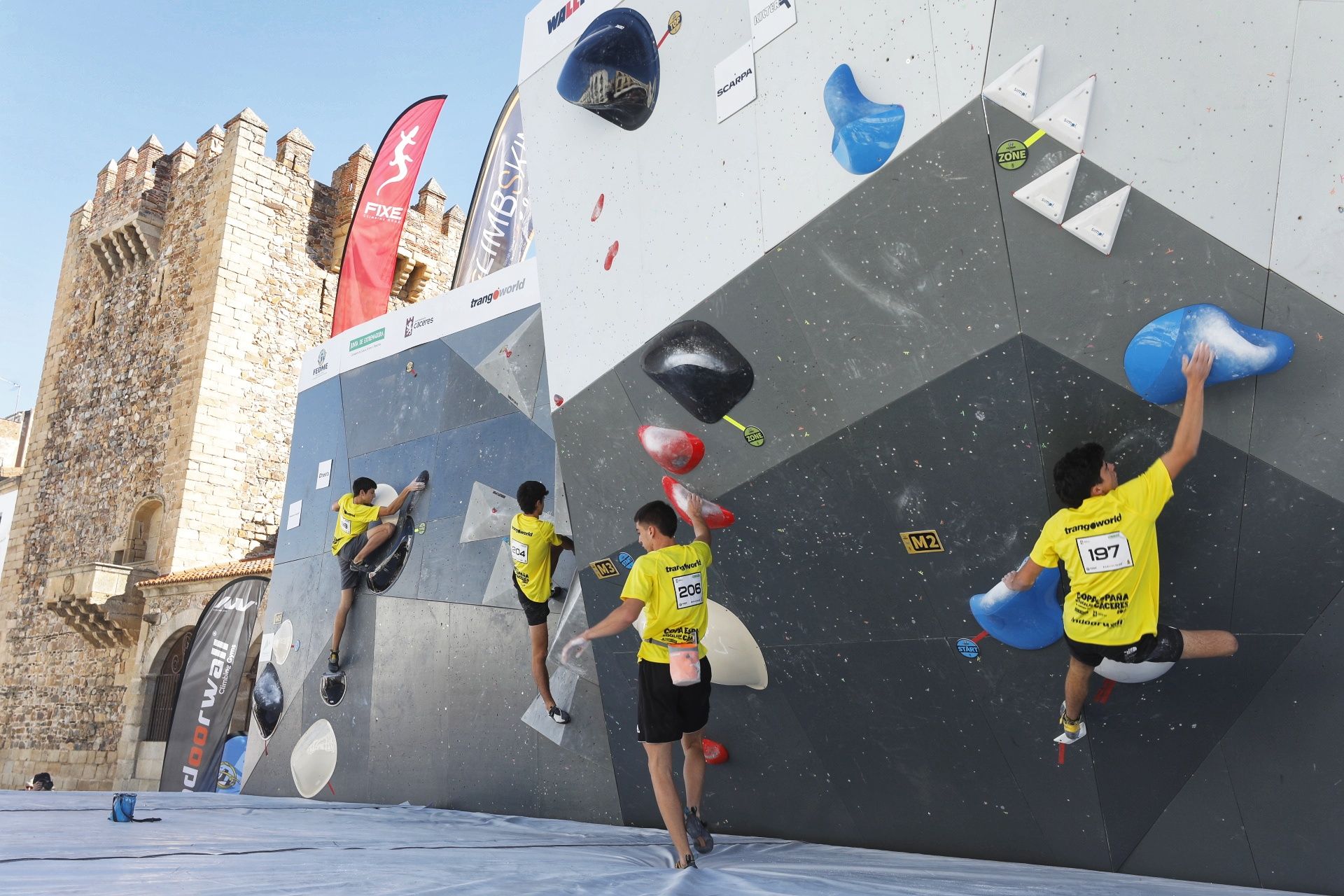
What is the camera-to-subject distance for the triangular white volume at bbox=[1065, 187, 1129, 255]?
2549 mm

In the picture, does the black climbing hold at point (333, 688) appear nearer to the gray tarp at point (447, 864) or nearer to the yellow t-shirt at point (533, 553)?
the gray tarp at point (447, 864)

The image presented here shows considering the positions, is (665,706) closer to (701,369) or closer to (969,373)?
(701,369)

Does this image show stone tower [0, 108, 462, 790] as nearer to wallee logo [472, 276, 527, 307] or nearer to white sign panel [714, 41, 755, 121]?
wallee logo [472, 276, 527, 307]

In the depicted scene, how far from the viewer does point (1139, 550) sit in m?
2.62

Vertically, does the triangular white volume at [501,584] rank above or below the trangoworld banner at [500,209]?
below

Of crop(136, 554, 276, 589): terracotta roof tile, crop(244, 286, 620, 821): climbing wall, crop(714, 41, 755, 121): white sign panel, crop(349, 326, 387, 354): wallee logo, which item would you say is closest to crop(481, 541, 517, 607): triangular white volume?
crop(244, 286, 620, 821): climbing wall

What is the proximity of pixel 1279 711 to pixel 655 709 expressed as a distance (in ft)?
6.16

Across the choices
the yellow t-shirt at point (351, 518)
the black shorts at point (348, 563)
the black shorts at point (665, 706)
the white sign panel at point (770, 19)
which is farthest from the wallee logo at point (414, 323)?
the black shorts at point (665, 706)

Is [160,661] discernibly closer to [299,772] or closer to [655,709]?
[299,772]

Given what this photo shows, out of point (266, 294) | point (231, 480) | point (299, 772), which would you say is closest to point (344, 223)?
point (266, 294)

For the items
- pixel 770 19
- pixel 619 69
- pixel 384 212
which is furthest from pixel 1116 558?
pixel 384 212

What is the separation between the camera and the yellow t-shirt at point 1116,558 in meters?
2.61

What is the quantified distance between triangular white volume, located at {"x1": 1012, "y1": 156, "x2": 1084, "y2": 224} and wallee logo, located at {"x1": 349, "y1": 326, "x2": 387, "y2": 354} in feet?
14.9

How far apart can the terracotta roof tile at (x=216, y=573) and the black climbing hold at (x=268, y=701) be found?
209 inches
